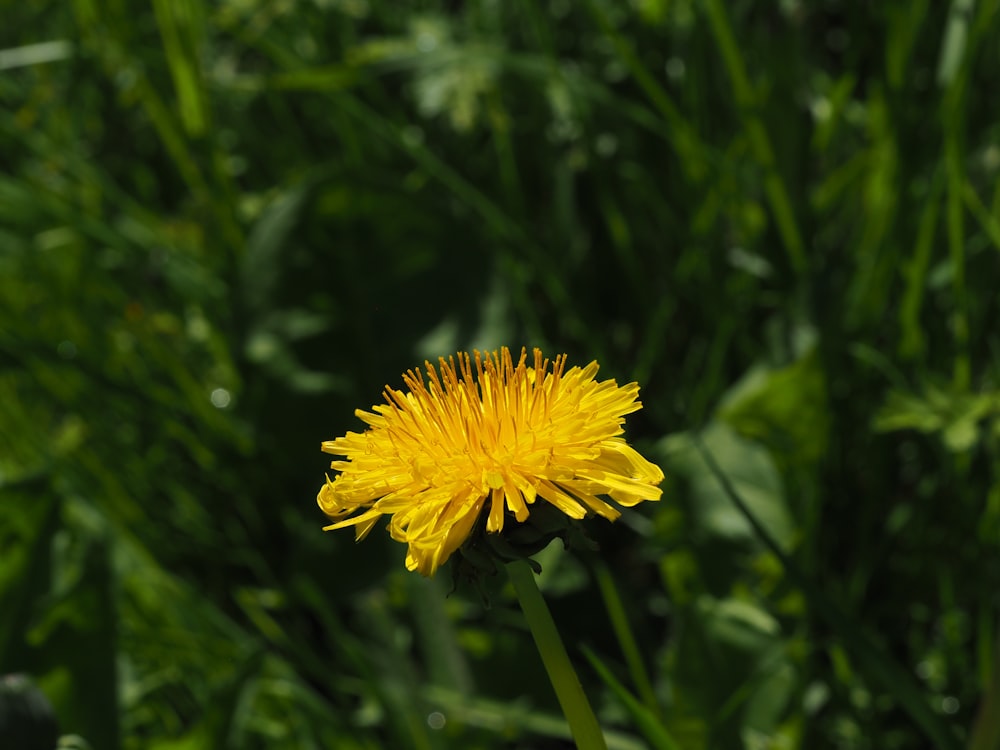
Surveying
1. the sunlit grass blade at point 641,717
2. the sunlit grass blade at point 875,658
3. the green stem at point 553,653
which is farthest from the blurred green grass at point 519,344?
the green stem at point 553,653

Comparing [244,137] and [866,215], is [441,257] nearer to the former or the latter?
[244,137]

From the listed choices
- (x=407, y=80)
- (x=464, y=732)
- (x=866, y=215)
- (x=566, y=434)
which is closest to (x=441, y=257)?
(x=407, y=80)

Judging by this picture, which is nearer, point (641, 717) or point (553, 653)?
point (553, 653)

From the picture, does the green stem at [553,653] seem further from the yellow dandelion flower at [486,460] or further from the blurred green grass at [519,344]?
the blurred green grass at [519,344]

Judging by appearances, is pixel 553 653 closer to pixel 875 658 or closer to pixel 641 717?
pixel 641 717

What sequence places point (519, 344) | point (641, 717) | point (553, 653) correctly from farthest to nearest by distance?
1. point (519, 344)
2. point (641, 717)
3. point (553, 653)

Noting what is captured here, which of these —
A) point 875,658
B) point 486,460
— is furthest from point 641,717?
point 486,460

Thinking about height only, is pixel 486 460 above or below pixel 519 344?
below
